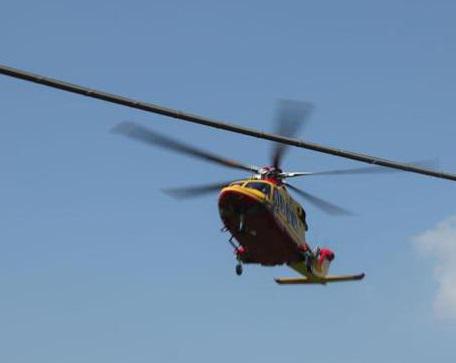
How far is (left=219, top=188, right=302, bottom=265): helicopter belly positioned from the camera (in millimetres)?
41219

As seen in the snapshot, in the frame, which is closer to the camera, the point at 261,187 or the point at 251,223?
the point at 251,223

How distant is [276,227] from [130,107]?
991 inches

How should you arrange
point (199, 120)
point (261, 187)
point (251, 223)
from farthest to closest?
point (261, 187), point (251, 223), point (199, 120)

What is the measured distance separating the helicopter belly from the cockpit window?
75 centimetres

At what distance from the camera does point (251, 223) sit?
41562 millimetres

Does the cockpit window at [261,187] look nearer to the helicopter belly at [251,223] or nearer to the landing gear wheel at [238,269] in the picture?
the helicopter belly at [251,223]

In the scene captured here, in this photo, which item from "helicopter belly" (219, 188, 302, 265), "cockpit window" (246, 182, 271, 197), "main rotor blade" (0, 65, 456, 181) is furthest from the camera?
"cockpit window" (246, 182, 271, 197)

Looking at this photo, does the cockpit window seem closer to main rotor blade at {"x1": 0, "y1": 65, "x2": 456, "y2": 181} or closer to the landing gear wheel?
the landing gear wheel

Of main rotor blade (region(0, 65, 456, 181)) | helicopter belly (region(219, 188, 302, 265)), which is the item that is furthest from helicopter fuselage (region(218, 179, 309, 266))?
main rotor blade (region(0, 65, 456, 181))

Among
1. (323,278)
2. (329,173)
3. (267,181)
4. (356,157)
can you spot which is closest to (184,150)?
(267,181)

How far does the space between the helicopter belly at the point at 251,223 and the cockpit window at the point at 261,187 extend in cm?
75

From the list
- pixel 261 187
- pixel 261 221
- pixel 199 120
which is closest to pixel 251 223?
pixel 261 221

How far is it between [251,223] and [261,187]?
2.02 m

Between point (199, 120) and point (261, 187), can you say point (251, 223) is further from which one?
point (199, 120)
